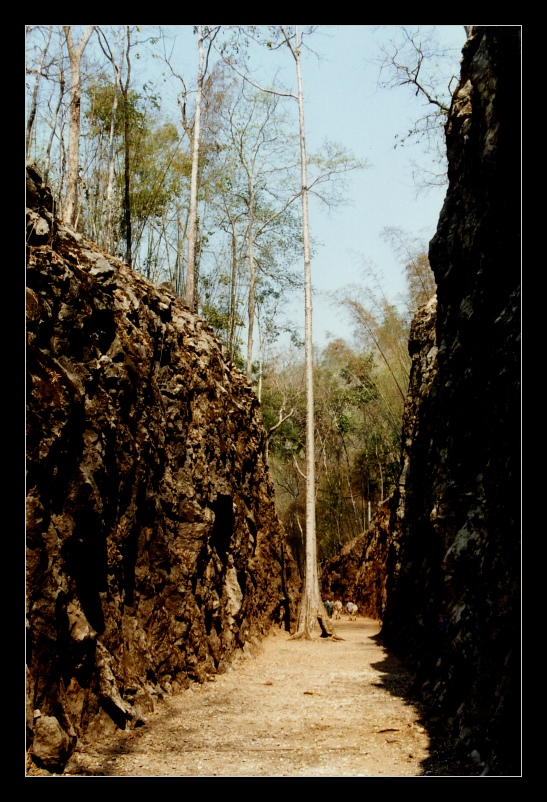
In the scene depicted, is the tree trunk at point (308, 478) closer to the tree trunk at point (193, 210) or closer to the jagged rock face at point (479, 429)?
the tree trunk at point (193, 210)

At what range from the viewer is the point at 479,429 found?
5465 millimetres

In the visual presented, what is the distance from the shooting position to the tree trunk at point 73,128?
913 centimetres

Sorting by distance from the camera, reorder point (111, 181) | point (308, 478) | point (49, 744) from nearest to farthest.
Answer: point (49, 744), point (111, 181), point (308, 478)

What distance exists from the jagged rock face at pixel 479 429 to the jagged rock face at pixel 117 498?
2677 millimetres

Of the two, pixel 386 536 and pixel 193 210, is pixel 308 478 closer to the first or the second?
pixel 193 210

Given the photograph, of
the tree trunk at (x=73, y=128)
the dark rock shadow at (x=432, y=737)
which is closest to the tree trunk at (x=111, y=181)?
the tree trunk at (x=73, y=128)

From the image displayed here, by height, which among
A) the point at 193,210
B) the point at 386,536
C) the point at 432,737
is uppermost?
the point at 193,210

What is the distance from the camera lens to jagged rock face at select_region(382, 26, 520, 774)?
3.90m

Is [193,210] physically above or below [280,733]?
above

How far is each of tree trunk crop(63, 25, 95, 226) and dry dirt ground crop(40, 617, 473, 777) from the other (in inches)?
269

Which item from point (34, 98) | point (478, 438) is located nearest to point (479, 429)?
point (478, 438)

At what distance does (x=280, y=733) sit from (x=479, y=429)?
3.16 m
